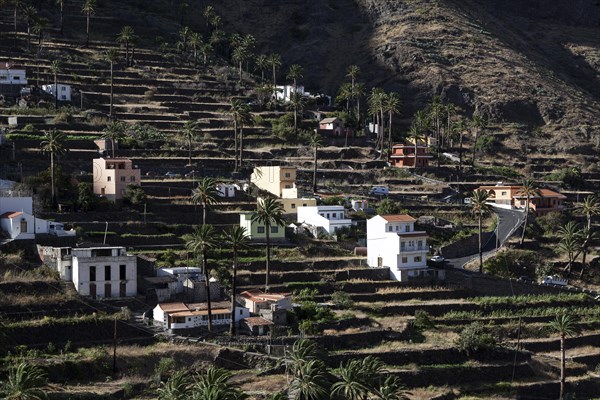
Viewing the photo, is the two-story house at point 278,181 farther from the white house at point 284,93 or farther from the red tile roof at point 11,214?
the white house at point 284,93

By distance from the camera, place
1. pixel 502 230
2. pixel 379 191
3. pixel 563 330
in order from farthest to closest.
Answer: pixel 379 191 → pixel 502 230 → pixel 563 330

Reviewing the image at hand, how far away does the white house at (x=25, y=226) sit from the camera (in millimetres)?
70750

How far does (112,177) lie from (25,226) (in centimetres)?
1321

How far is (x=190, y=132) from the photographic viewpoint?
9675 cm

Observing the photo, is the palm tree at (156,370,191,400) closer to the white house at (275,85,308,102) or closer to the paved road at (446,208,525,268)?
the paved road at (446,208,525,268)

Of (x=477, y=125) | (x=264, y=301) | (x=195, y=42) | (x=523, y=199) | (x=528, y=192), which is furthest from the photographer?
(x=195, y=42)

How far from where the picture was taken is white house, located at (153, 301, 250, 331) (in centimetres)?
6406

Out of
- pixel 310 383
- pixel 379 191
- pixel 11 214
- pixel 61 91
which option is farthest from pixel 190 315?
pixel 61 91

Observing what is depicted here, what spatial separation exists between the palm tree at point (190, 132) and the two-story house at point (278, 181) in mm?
6440

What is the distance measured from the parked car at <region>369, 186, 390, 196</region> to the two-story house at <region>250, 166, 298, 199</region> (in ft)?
26.5

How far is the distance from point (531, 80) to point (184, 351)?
277 ft

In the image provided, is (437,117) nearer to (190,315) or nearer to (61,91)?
(61,91)

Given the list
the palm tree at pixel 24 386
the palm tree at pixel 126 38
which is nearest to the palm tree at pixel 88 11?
the palm tree at pixel 126 38

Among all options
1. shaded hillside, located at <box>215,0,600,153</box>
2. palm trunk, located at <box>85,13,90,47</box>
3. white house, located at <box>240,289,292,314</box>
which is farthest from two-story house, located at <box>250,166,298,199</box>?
shaded hillside, located at <box>215,0,600,153</box>
